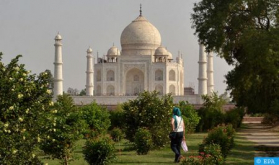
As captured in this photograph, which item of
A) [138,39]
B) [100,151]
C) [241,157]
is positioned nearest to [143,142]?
[241,157]

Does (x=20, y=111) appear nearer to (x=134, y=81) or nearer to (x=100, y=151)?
(x=100, y=151)

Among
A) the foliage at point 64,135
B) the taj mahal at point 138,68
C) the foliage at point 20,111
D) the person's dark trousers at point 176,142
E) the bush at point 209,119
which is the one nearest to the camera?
the foliage at point 20,111

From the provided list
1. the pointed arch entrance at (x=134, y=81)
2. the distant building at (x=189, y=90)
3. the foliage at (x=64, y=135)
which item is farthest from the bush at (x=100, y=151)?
the distant building at (x=189, y=90)

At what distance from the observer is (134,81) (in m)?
45.4

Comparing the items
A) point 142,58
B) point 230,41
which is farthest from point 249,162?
point 142,58

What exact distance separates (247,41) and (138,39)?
3373 centimetres

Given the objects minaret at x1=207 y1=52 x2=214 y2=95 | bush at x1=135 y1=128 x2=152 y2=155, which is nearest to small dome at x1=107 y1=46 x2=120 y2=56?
minaret at x1=207 y1=52 x2=214 y2=95

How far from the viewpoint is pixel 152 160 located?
34.1 feet

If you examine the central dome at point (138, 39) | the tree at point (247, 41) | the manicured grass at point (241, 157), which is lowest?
Answer: the manicured grass at point (241, 157)

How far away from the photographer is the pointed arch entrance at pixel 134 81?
45188 millimetres

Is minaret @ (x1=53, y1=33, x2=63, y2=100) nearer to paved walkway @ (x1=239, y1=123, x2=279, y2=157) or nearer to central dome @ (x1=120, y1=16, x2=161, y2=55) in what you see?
central dome @ (x1=120, y1=16, x2=161, y2=55)

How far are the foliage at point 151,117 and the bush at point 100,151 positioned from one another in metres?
3.75

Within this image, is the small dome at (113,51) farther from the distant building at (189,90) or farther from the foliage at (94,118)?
the foliage at (94,118)

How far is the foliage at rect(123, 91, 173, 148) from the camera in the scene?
1291 centimetres
